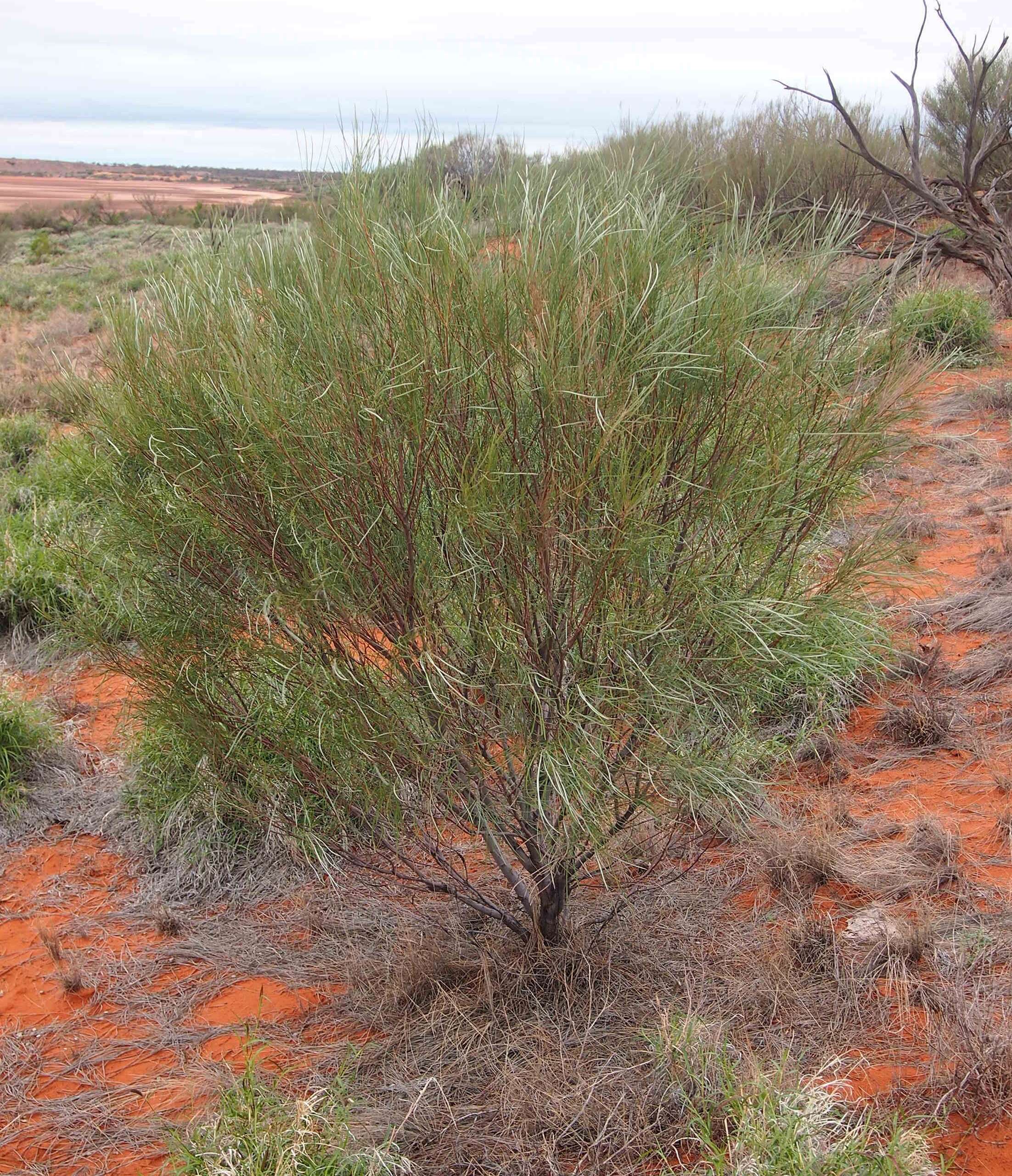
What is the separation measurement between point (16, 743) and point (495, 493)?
4386mm

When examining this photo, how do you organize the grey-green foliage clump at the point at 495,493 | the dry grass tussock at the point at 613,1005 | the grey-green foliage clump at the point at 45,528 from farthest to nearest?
the grey-green foliage clump at the point at 45,528
the dry grass tussock at the point at 613,1005
the grey-green foliage clump at the point at 495,493

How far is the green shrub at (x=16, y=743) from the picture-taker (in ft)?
18.7

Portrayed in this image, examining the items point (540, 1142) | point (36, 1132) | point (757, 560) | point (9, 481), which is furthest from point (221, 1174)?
point (9, 481)

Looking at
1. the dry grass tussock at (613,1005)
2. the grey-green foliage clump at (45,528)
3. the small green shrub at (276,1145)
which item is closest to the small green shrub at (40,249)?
the grey-green foliage clump at (45,528)

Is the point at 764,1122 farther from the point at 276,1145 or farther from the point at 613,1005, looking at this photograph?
the point at 276,1145

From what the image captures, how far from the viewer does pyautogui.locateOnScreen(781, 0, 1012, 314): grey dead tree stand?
33.2ft

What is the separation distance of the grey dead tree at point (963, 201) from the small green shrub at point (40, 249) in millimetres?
24241

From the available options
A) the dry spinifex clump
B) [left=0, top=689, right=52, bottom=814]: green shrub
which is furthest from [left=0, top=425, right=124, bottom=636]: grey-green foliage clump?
the dry spinifex clump

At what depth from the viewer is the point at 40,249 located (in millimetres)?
30719

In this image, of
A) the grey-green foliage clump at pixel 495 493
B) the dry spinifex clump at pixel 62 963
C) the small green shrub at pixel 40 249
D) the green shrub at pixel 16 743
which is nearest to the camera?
the grey-green foliage clump at pixel 495 493

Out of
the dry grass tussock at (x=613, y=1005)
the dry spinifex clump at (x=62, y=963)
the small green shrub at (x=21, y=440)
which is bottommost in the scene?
the dry spinifex clump at (x=62, y=963)

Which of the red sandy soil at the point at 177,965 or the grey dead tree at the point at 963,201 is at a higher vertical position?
the grey dead tree at the point at 963,201

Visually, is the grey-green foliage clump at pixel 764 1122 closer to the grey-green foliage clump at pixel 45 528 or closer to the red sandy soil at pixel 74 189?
the grey-green foliage clump at pixel 45 528

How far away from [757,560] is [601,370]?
857 mm
